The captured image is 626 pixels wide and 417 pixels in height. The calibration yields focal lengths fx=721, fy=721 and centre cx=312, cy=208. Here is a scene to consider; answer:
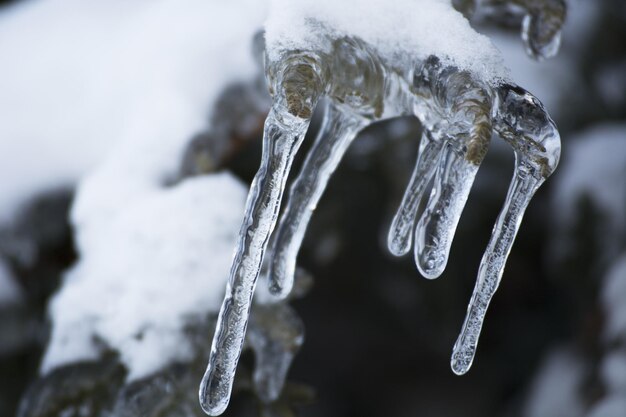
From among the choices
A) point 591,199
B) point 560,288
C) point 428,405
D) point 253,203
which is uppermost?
point 253,203

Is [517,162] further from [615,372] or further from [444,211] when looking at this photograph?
[615,372]

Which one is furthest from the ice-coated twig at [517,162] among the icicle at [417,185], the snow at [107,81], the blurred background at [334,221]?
the snow at [107,81]

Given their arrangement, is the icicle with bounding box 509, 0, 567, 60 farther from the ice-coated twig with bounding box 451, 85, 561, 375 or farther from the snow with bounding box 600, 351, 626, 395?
the snow with bounding box 600, 351, 626, 395

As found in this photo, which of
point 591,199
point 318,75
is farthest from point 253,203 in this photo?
point 591,199

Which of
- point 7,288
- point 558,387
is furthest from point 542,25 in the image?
point 7,288

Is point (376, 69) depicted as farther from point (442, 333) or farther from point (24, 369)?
point (442, 333)

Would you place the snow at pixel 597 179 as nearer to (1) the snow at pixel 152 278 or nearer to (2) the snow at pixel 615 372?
(2) the snow at pixel 615 372
